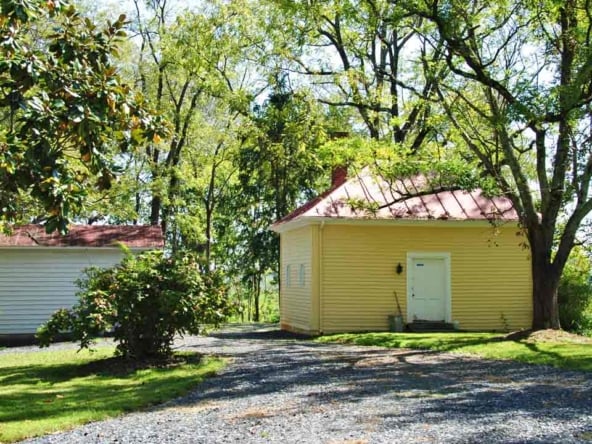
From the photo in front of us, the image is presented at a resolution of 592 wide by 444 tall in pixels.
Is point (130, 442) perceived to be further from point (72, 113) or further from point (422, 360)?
point (422, 360)

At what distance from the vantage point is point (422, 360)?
13258 millimetres

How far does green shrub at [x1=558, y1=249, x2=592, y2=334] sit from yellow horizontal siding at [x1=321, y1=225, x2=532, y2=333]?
3.44ft

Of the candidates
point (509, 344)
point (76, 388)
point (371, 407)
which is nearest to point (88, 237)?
point (76, 388)

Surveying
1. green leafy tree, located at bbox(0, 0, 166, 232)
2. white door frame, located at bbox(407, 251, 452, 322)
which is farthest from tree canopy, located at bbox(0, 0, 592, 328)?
white door frame, located at bbox(407, 251, 452, 322)

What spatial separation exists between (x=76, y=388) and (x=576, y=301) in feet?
52.1

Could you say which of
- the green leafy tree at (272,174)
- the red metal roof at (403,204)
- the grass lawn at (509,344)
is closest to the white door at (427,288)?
the red metal roof at (403,204)

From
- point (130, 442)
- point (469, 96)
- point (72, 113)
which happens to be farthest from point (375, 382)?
point (469, 96)

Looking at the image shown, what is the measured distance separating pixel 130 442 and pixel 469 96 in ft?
55.1

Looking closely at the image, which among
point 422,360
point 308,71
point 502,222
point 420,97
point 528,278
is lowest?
point 422,360

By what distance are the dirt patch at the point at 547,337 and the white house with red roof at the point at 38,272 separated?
1191 cm

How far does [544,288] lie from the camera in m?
16.5

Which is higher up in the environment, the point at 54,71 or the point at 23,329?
the point at 54,71

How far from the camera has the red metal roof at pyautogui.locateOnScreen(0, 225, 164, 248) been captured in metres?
21.1

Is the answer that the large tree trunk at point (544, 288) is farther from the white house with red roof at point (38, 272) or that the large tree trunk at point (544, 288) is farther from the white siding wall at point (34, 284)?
the white siding wall at point (34, 284)
